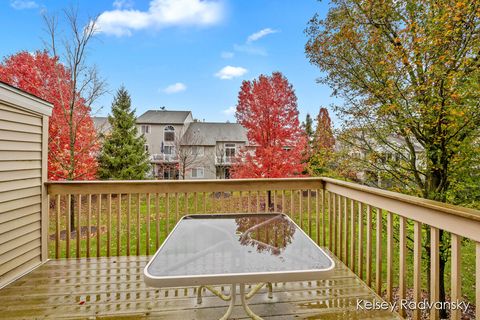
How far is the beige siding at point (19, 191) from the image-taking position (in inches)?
92.2

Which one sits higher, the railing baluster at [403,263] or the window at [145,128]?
the window at [145,128]

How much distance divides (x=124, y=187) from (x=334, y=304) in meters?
2.41

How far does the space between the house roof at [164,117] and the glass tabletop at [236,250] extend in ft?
46.1

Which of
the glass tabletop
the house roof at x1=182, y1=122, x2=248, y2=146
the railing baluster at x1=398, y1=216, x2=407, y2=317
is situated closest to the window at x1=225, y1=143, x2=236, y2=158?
the house roof at x1=182, y1=122, x2=248, y2=146

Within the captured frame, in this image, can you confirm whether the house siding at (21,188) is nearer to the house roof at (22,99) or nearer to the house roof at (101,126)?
the house roof at (22,99)

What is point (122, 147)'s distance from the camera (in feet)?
40.0

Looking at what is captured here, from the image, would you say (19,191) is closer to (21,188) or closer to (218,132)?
(21,188)

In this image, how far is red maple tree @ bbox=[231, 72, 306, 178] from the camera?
7.45 m

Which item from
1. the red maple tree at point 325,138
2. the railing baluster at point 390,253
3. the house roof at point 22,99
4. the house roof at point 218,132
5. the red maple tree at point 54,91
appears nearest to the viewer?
the railing baluster at point 390,253

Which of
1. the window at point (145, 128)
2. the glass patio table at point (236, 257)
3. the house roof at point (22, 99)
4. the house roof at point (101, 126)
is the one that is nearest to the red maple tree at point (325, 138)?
the glass patio table at point (236, 257)

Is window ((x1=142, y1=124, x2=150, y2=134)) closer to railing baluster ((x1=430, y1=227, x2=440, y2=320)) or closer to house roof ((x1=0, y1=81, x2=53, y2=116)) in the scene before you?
house roof ((x1=0, y1=81, x2=53, y2=116))

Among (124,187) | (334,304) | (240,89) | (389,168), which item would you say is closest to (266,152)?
(240,89)

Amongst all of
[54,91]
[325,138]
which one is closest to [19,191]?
[325,138]

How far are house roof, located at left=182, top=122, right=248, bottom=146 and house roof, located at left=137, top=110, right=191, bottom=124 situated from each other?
0.75m
